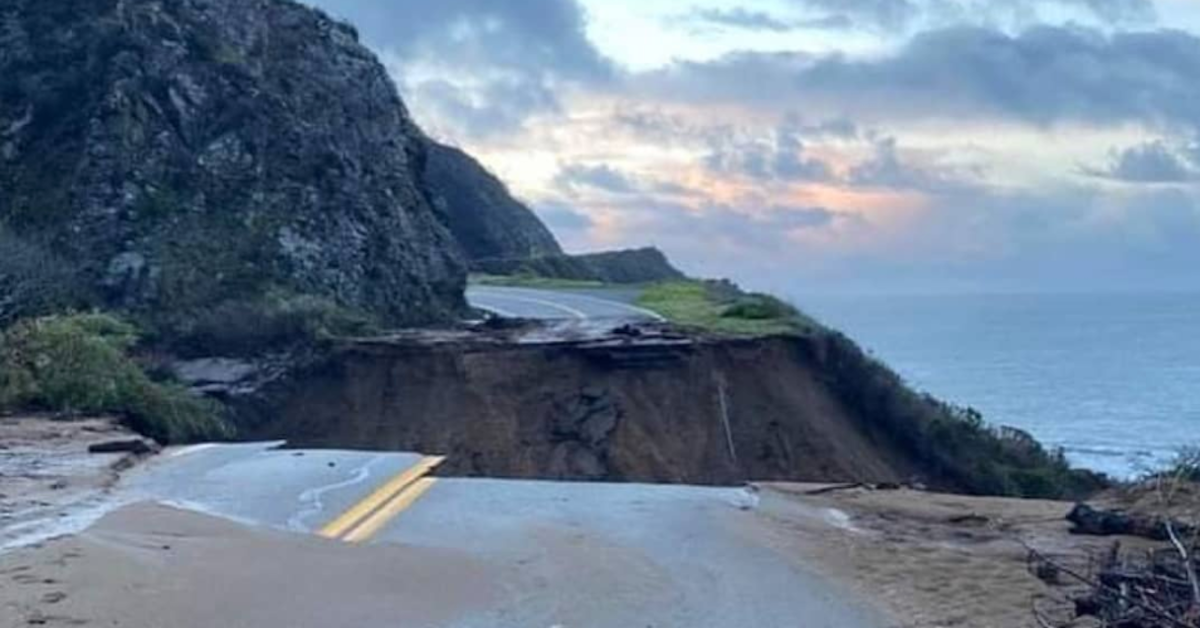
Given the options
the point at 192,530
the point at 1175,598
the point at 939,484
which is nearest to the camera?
the point at 1175,598

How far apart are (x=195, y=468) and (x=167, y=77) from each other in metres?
26.5

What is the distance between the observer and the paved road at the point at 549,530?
1026 centimetres

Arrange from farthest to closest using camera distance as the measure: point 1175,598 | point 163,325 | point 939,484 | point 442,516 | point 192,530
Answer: point 163,325 < point 939,484 < point 442,516 < point 192,530 < point 1175,598

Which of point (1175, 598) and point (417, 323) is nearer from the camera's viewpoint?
point (1175, 598)

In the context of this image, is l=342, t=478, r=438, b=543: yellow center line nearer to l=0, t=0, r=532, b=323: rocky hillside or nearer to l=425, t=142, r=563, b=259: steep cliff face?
l=0, t=0, r=532, b=323: rocky hillside

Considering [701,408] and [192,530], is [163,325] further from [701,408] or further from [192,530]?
[192,530]

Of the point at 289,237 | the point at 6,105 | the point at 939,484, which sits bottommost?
the point at 939,484

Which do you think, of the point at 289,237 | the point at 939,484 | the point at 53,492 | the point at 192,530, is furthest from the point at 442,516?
the point at 289,237

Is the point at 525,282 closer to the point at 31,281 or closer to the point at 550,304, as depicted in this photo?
the point at 550,304

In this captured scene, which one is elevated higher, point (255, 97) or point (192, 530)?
point (255, 97)

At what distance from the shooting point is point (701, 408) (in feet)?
Result: 112

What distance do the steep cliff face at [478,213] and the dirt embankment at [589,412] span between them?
134 ft

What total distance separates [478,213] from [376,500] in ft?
218

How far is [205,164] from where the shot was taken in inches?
1594
